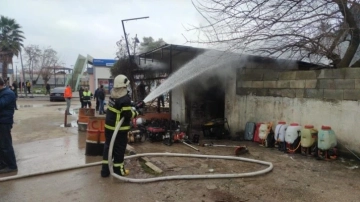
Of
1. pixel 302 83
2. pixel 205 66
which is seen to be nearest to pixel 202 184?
pixel 302 83

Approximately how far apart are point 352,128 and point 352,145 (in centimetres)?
36

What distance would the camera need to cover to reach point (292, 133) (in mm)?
6398

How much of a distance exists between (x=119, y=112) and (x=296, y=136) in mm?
4128

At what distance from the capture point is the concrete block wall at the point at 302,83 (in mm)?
5953

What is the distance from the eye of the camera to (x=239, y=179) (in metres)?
4.50

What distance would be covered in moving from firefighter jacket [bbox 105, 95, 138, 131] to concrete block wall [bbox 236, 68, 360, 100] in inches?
175

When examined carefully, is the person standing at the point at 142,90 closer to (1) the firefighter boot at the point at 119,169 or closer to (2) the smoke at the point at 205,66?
(2) the smoke at the point at 205,66

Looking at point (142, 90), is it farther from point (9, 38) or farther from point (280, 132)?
point (9, 38)

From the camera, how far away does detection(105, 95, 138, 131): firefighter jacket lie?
4.54 m

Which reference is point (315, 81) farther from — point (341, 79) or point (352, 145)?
point (352, 145)

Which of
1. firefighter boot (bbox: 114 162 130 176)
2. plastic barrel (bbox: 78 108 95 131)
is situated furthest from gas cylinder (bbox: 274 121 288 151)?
plastic barrel (bbox: 78 108 95 131)

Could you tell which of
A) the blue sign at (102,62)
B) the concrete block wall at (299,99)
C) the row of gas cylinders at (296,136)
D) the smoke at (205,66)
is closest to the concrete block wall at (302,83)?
the concrete block wall at (299,99)

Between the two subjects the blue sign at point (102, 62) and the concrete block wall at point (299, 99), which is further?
the blue sign at point (102, 62)

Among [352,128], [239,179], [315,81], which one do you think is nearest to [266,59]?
[315,81]
